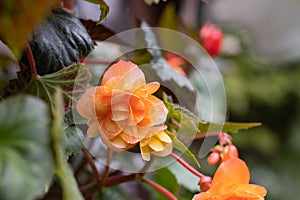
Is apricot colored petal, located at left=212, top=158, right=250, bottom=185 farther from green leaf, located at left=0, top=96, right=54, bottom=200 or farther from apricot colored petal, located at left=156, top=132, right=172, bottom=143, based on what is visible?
green leaf, located at left=0, top=96, right=54, bottom=200

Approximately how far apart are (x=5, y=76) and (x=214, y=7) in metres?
1.72

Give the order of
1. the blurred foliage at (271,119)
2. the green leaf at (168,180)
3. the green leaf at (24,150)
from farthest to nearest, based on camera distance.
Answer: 1. the blurred foliage at (271,119)
2. the green leaf at (168,180)
3. the green leaf at (24,150)

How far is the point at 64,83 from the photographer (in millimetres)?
434

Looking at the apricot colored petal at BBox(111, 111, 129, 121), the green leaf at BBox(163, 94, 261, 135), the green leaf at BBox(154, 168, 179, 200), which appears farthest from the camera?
the green leaf at BBox(154, 168, 179, 200)

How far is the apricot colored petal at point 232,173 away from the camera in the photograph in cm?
43

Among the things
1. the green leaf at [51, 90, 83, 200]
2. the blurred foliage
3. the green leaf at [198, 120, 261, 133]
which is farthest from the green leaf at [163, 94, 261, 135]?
the blurred foliage

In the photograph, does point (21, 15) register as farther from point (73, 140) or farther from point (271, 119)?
point (271, 119)

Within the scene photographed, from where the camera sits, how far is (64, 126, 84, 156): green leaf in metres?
0.43

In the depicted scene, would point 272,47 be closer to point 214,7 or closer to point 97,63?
point 214,7

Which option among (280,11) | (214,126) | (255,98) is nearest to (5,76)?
(214,126)

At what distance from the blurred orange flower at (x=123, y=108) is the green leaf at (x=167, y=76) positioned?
0.48 ft

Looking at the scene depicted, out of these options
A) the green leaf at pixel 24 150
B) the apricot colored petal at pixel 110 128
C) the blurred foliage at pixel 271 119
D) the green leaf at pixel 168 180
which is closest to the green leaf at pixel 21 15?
the green leaf at pixel 24 150

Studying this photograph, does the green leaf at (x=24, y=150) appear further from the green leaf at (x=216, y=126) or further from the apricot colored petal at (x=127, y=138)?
the green leaf at (x=216, y=126)

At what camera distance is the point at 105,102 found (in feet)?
1.34
